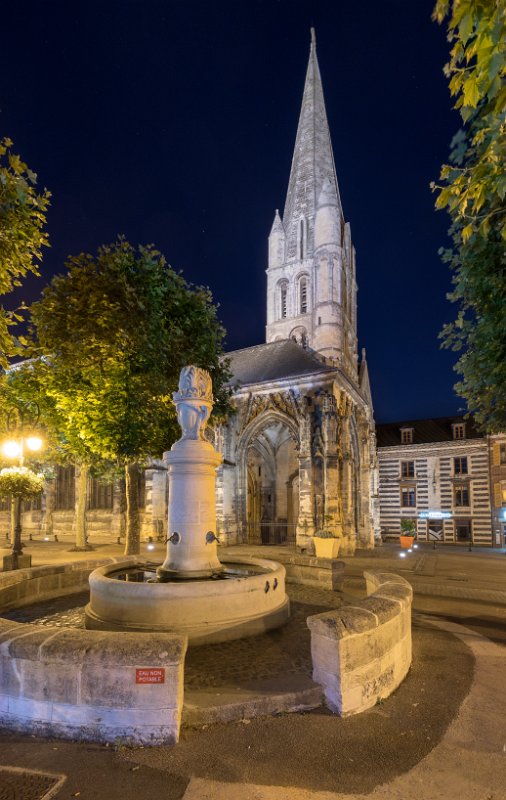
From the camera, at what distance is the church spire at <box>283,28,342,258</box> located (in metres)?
51.1

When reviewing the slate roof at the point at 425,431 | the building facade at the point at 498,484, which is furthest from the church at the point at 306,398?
the building facade at the point at 498,484

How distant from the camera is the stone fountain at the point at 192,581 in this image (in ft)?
21.6

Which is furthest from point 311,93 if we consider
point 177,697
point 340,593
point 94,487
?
point 177,697

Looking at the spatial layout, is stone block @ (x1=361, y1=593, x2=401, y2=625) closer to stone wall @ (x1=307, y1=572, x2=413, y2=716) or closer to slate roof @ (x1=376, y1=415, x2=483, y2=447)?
stone wall @ (x1=307, y1=572, x2=413, y2=716)

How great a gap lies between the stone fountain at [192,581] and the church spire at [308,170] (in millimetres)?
45522

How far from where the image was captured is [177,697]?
4.11 meters

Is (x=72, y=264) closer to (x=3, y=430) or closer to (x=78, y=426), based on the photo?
(x=78, y=426)

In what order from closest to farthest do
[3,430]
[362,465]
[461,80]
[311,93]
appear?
[461,80]
[3,430]
[362,465]
[311,93]

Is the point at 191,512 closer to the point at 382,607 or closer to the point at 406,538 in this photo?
the point at 382,607

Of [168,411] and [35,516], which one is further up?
[168,411]

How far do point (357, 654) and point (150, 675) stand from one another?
2185 mm

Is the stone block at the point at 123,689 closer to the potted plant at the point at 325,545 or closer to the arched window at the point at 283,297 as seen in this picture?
the potted plant at the point at 325,545

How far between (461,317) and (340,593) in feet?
22.2

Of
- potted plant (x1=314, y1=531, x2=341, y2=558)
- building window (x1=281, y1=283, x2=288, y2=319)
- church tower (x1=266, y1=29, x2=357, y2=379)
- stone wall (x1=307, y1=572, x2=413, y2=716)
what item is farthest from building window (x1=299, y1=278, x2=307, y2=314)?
stone wall (x1=307, y1=572, x2=413, y2=716)
